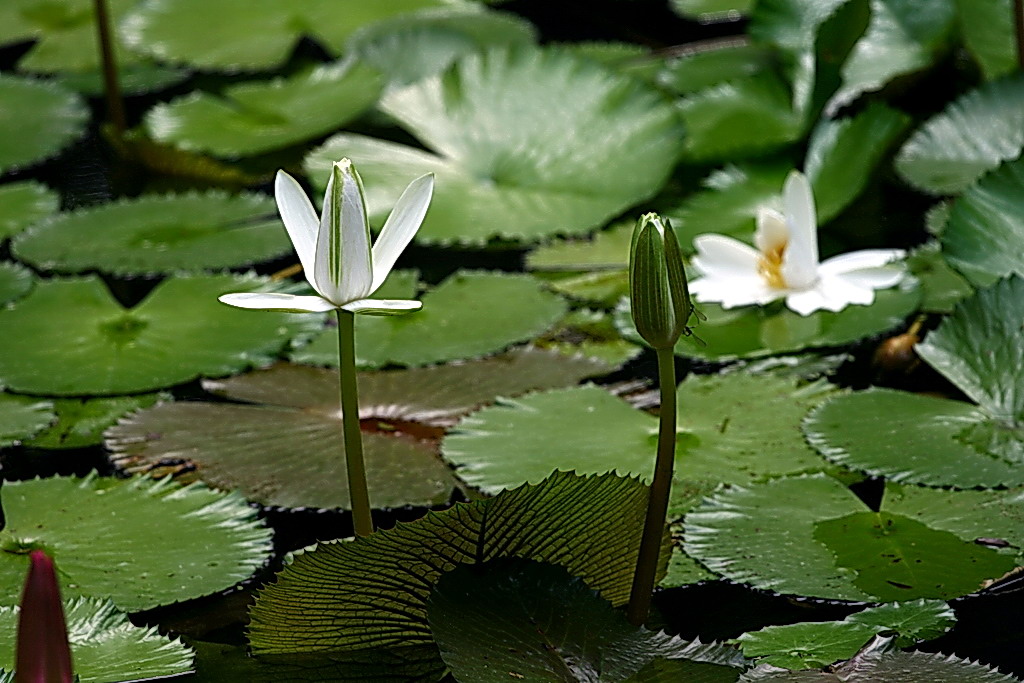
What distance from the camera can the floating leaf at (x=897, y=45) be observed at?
6.76 ft

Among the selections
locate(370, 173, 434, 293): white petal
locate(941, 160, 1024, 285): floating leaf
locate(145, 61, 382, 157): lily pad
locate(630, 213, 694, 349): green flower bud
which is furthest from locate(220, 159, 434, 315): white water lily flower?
locate(145, 61, 382, 157): lily pad

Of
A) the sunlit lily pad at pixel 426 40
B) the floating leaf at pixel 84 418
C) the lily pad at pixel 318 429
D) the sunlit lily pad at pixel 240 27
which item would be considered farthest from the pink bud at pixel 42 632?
the sunlit lily pad at pixel 240 27

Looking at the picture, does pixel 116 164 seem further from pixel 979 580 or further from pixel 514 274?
pixel 979 580

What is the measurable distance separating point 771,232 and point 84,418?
2.81 feet

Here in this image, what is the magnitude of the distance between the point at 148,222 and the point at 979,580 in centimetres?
135

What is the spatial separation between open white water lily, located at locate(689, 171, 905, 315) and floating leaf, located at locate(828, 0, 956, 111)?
1.84 feet

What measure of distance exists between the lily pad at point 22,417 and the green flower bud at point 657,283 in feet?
2.64

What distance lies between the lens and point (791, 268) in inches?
61.4

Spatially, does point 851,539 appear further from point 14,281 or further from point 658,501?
point 14,281

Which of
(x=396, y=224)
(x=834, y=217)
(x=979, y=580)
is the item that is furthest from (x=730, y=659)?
(x=834, y=217)

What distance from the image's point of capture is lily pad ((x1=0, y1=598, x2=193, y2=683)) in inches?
37.1

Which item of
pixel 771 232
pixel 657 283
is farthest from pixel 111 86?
pixel 657 283

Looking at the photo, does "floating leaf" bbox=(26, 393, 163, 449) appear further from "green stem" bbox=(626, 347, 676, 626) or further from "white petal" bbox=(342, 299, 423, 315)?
"green stem" bbox=(626, 347, 676, 626)

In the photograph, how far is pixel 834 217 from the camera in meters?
1.80
